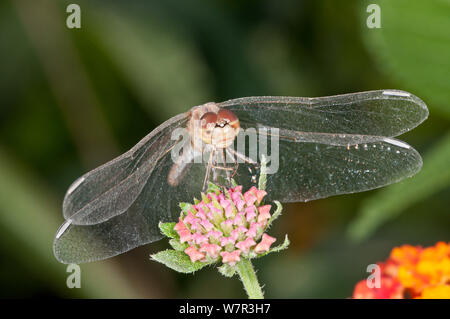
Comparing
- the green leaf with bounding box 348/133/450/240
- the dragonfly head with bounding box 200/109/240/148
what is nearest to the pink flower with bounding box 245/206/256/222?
the dragonfly head with bounding box 200/109/240/148

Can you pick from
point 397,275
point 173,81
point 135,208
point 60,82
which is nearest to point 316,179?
point 397,275

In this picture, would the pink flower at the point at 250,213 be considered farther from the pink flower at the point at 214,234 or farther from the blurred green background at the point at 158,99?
the blurred green background at the point at 158,99

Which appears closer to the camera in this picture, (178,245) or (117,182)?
(178,245)

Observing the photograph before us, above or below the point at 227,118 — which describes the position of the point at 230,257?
below

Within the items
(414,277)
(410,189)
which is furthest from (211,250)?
(410,189)

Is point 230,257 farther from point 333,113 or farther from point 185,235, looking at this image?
point 333,113

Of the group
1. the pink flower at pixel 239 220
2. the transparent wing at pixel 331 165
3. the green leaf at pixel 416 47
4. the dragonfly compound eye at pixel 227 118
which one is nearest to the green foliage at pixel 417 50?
the green leaf at pixel 416 47

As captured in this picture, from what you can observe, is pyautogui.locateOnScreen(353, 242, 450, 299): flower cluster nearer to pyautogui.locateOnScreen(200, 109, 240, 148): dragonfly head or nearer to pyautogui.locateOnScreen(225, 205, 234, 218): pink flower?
pyautogui.locateOnScreen(225, 205, 234, 218): pink flower
